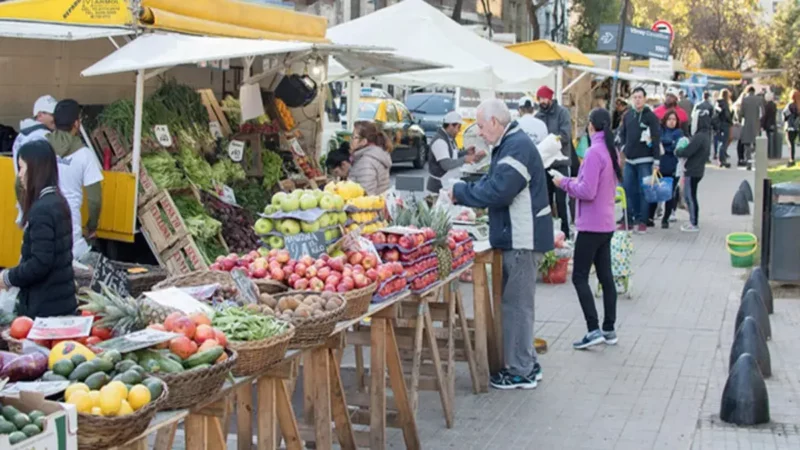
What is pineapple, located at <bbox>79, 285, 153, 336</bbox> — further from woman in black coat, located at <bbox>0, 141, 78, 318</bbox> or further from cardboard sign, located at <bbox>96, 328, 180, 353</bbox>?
woman in black coat, located at <bbox>0, 141, 78, 318</bbox>

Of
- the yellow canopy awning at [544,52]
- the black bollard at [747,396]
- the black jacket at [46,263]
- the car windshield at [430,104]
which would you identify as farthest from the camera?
the car windshield at [430,104]

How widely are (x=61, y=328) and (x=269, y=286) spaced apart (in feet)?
6.21

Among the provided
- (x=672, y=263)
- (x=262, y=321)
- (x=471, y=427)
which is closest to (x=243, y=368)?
(x=262, y=321)

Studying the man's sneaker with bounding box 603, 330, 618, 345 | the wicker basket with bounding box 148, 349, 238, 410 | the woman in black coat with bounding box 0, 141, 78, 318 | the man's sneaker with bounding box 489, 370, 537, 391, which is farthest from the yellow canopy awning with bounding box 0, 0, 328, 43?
the wicker basket with bounding box 148, 349, 238, 410

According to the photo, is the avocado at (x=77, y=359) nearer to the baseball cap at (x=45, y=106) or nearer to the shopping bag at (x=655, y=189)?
the baseball cap at (x=45, y=106)

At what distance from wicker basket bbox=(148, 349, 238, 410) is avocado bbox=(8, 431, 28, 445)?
2.40 feet

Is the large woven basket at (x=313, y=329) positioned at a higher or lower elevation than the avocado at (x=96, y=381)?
lower

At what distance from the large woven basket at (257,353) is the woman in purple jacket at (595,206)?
4876 millimetres

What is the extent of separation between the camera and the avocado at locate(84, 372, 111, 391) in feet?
13.1

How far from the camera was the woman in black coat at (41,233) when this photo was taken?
20.0 ft

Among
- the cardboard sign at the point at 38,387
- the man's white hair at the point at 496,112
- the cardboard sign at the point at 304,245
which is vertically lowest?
the cardboard sign at the point at 38,387

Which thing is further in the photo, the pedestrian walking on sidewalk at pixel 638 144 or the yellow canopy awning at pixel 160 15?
the pedestrian walking on sidewalk at pixel 638 144

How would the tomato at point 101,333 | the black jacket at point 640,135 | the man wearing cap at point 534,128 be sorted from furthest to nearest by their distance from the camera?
the black jacket at point 640,135 → the man wearing cap at point 534,128 → the tomato at point 101,333

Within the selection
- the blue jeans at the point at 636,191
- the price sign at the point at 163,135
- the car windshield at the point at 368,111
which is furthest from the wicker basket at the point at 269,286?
the car windshield at the point at 368,111
